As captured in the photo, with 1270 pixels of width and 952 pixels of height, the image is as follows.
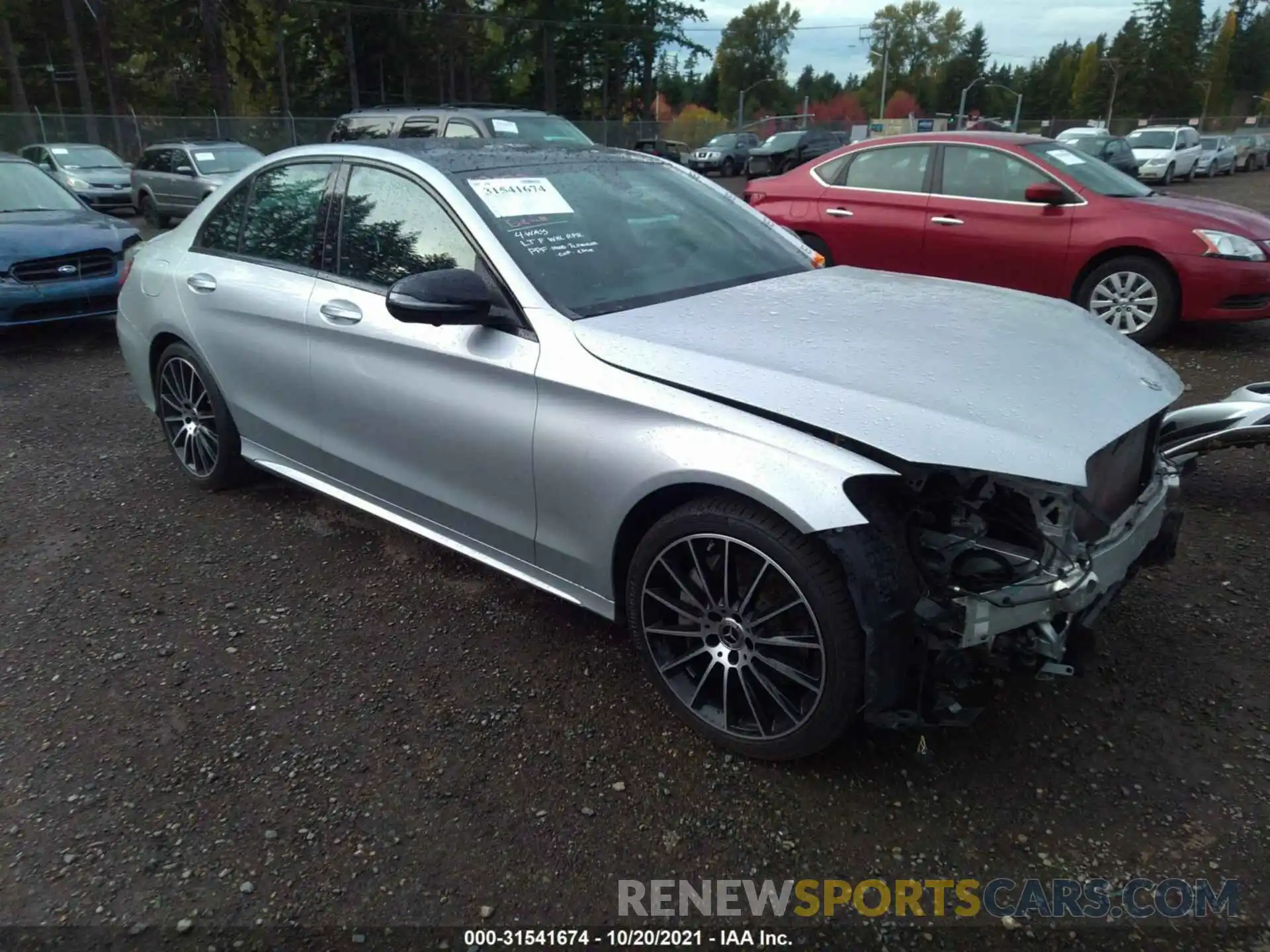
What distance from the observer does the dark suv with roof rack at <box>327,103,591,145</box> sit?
36.9 feet

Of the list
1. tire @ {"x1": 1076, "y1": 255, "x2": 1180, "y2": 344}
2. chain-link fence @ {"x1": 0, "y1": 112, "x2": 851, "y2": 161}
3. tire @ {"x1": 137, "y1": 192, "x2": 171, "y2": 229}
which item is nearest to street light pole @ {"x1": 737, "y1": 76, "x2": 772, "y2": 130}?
chain-link fence @ {"x1": 0, "y1": 112, "x2": 851, "y2": 161}

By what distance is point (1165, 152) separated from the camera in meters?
25.0

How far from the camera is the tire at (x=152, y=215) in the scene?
17.2 meters

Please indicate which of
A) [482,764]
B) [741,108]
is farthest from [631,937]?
[741,108]

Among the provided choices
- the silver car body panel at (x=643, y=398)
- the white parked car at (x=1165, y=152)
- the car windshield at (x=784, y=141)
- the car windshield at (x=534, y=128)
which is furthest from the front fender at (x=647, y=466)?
the car windshield at (x=784, y=141)

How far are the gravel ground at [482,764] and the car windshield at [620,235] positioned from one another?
1295 millimetres

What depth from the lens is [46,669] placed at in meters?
3.27

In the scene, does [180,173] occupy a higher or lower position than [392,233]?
lower

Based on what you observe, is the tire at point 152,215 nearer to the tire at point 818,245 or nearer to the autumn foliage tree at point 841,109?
the tire at point 818,245

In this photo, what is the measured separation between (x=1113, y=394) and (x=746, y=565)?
1.21 meters

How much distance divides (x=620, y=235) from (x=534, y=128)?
9340mm

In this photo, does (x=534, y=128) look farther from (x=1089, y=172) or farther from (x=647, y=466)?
(x=647, y=466)

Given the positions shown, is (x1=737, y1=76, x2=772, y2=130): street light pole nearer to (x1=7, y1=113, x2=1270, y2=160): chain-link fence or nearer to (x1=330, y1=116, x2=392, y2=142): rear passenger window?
(x1=7, y1=113, x2=1270, y2=160): chain-link fence

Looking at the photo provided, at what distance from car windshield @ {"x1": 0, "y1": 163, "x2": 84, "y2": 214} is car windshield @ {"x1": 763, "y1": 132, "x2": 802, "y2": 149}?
82.1 feet
